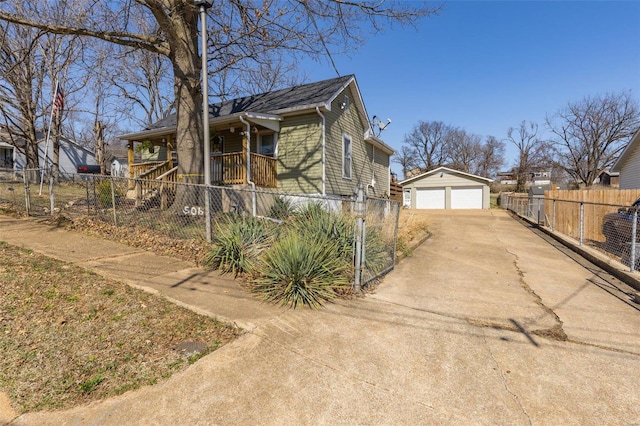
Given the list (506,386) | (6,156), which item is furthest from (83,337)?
(6,156)

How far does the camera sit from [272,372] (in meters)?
2.62

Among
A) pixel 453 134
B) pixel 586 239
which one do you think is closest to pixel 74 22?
pixel 586 239

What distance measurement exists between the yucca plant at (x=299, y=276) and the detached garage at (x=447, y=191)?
25826 mm

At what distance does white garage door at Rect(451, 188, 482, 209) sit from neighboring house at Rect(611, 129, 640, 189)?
38.7ft

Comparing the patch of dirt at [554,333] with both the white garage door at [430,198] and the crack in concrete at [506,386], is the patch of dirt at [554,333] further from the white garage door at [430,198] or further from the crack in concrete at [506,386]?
the white garage door at [430,198]

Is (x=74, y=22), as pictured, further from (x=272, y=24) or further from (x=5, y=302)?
(x=5, y=302)

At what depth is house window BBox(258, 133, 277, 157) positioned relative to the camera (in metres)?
12.8

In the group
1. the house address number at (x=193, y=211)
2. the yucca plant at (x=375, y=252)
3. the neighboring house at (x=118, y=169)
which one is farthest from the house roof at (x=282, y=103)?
the neighboring house at (x=118, y=169)

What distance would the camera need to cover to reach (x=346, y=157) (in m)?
14.0

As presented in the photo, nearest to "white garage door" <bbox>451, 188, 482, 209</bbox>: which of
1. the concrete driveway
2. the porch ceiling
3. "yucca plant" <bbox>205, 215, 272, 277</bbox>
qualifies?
the porch ceiling

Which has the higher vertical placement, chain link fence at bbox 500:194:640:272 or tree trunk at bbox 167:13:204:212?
tree trunk at bbox 167:13:204:212

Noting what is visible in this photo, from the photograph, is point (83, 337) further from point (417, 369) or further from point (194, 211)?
point (194, 211)

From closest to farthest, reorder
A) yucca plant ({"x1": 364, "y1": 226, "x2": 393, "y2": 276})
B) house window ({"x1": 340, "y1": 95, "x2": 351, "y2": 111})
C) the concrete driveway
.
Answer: the concrete driveway < yucca plant ({"x1": 364, "y1": 226, "x2": 393, "y2": 276}) < house window ({"x1": 340, "y1": 95, "x2": 351, "y2": 111})

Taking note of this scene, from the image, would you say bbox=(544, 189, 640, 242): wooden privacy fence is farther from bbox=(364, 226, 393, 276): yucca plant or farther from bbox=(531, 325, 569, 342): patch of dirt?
bbox=(531, 325, 569, 342): patch of dirt
